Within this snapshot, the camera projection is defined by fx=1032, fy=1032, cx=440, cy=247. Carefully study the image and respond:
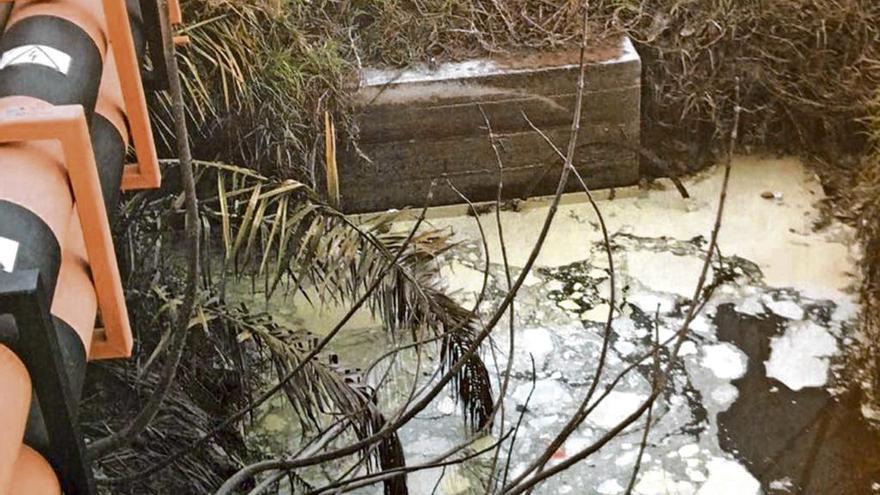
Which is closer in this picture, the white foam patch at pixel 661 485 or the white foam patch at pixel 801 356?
the white foam patch at pixel 661 485

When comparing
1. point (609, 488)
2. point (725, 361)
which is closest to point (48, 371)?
point (609, 488)

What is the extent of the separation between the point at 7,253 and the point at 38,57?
30 centimetres

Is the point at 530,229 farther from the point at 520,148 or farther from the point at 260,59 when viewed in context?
the point at 260,59

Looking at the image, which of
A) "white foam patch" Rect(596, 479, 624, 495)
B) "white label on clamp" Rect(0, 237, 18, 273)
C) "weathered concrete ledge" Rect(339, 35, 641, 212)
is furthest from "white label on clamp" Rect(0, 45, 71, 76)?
"weathered concrete ledge" Rect(339, 35, 641, 212)

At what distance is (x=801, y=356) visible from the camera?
2861 millimetres

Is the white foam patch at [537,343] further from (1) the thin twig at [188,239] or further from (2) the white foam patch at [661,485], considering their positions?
(1) the thin twig at [188,239]

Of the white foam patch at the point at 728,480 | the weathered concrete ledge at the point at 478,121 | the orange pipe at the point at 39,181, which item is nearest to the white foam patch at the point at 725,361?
the white foam patch at the point at 728,480

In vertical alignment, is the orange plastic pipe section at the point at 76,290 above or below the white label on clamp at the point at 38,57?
below

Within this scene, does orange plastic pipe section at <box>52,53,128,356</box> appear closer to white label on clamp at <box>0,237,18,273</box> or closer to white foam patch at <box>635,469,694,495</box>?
white label on clamp at <box>0,237,18,273</box>

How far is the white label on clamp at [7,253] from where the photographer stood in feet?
2.55

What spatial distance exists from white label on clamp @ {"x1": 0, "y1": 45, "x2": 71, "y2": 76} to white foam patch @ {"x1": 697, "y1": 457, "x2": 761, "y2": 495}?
6.27ft

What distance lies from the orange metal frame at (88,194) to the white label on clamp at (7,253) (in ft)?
0.41

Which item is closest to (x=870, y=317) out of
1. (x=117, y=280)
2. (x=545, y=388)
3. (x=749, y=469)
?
(x=749, y=469)

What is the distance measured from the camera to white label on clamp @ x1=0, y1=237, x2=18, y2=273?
2.55 feet
